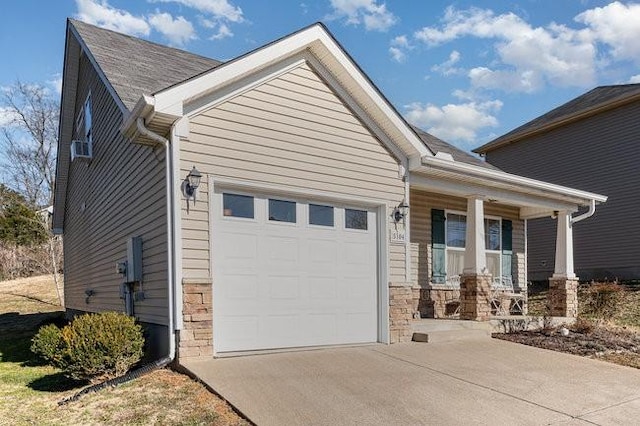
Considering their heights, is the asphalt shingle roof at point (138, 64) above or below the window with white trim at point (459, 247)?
above

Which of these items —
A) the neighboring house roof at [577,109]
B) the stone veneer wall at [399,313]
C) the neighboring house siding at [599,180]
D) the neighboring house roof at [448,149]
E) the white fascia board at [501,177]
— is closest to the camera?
the stone veneer wall at [399,313]

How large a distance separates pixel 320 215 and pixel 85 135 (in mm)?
6777

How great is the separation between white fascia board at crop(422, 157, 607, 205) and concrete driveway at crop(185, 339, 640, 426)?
3164 millimetres

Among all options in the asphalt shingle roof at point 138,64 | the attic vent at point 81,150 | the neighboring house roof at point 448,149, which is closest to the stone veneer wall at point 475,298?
the neighboring house roof at point 448,149

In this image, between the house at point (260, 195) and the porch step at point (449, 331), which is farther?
the porch step at point (449, 331)

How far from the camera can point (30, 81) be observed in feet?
76.4

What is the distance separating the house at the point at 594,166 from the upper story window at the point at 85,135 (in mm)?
15299

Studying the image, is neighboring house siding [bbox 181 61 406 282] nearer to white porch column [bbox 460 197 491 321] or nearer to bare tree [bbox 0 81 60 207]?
white porch column [bbox 460 197 491 321]

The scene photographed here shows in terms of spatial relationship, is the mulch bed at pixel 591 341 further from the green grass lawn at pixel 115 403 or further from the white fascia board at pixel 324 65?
the green grass lawn at pixel 115 403

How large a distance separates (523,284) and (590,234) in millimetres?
6103

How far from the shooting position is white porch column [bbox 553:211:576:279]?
11438mm

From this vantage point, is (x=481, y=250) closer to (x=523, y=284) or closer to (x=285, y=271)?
(x=523, y=284)

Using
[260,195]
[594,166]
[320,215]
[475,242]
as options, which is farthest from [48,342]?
[594,166]

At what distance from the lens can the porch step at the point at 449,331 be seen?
8.09 metres
